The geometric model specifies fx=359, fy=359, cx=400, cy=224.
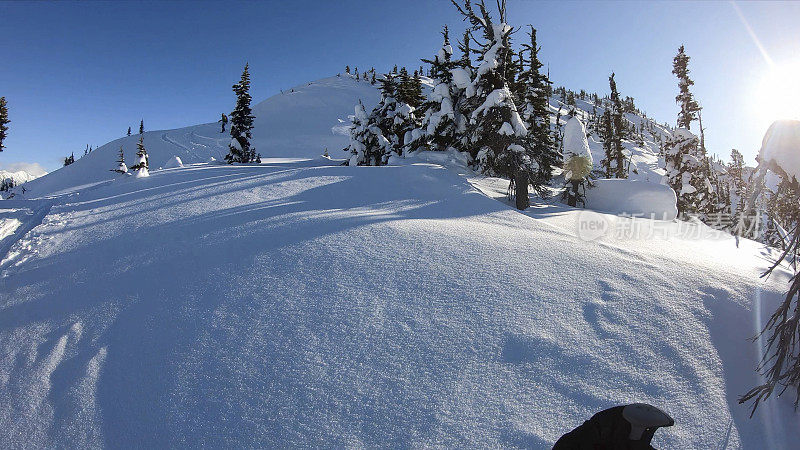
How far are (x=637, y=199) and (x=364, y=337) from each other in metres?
14.4

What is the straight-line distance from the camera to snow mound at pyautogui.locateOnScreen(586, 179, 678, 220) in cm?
1395

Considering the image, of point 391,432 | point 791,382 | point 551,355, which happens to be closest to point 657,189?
point 791,382

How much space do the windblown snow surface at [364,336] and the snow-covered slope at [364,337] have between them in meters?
0.02

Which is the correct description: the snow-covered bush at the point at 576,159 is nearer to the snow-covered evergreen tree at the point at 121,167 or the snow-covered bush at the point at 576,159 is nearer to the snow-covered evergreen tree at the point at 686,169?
the snow-covered evergreen tree at the point at 686,169

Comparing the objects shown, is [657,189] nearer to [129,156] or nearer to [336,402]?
[336,402]

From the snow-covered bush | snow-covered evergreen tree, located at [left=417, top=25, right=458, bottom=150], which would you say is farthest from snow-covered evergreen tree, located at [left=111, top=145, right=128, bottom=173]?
→ the snow-covered bush

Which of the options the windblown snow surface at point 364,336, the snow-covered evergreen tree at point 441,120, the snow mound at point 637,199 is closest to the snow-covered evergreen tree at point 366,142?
the snow-covered evergreen tree at point 441,120

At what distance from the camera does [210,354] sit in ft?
11.6

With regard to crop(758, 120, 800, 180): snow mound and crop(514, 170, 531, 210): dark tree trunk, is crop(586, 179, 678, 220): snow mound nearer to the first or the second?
Result: crop(514, 170, 531, 210): dark tree trunk

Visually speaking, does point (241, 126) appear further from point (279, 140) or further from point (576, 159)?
point (576, 159)

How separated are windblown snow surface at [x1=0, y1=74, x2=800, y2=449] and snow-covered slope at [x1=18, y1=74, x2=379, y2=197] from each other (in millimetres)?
31956

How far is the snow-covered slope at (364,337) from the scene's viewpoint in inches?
117

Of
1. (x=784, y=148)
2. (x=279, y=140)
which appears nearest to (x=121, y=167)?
(x=279, y=140)

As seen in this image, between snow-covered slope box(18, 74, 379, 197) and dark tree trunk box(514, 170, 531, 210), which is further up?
snow-covered slope box(18, 74, 379, 197)
